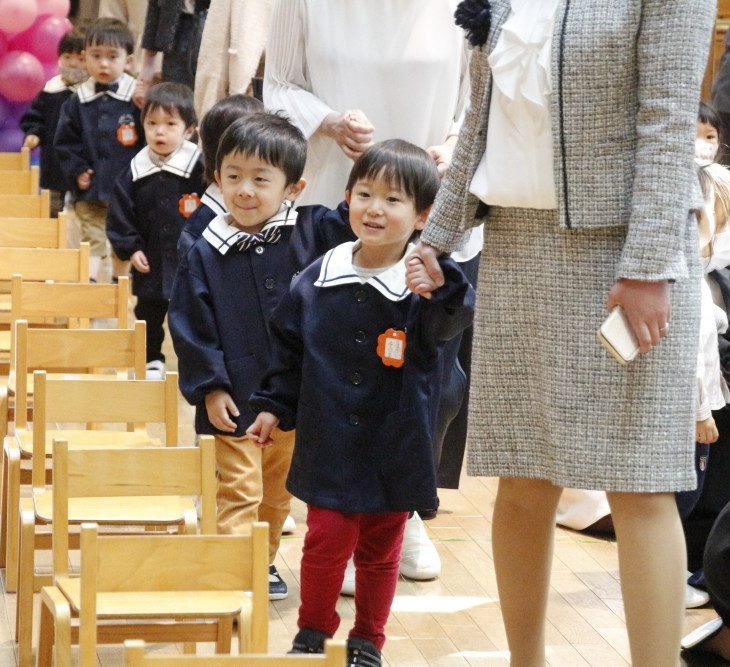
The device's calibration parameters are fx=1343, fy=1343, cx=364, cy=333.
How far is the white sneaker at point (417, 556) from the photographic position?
3643 mm

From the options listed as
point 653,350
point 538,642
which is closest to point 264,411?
point 538,642

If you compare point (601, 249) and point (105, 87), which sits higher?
point (105, 87)

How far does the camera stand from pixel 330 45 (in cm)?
343

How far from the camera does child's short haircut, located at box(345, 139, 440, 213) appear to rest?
2.90 meters

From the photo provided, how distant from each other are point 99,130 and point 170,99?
1569mm

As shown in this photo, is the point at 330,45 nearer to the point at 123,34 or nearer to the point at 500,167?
the point at 500,167

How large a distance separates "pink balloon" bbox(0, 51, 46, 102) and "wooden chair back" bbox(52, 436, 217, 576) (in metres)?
6.24

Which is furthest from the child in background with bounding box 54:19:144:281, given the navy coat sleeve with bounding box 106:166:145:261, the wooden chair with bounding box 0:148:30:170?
the navy coat sleeve with bounding box 106:166:145:261

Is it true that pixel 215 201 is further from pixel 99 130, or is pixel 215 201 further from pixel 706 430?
pixel 99 130

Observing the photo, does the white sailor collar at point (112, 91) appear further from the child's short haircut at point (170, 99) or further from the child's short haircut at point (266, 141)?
the child's short haircut at point (266, 141)

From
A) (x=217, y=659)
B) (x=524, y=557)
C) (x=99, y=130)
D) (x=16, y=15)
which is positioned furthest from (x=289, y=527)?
(x=16, y=15)

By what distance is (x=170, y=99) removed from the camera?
18.5 ft

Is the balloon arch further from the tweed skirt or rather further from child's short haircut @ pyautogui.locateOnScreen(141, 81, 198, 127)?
the tweed skirt

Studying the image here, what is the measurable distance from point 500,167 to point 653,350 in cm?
41
